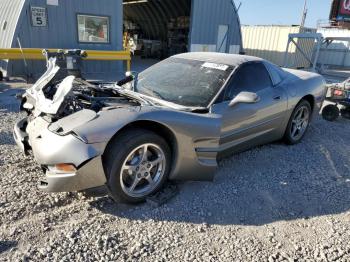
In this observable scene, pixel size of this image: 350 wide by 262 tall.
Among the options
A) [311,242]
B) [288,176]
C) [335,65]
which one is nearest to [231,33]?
[288,176]

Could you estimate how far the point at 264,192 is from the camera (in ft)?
11.9

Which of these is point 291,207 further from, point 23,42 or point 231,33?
point 231,33

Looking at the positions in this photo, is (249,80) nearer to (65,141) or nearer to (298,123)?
(298,123)

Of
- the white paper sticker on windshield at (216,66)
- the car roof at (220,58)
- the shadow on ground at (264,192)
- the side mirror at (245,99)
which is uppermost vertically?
the car roof at (220,58)

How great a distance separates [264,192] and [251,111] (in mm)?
1015

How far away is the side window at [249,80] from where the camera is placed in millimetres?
3816

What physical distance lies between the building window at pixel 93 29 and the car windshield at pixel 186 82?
25.0 feet

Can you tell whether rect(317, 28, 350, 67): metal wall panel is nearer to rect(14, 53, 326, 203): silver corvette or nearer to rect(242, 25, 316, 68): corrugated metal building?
rect(242, 25, 316, 68): corrugated metal building

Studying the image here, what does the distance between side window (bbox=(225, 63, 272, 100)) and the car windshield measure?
0.44ft

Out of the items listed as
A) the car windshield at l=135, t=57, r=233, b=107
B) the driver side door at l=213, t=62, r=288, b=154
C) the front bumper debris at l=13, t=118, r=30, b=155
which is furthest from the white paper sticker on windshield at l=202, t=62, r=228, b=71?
the front bumper debris at l=13, t=118, r=30, b=155

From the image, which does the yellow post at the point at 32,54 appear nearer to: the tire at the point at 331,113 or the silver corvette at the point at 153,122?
the silver corvette at the point at 153,122

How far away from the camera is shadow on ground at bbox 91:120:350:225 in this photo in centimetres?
309

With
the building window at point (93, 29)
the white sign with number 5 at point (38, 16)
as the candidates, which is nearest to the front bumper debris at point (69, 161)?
the white sign with number 5 at point (38, 16)

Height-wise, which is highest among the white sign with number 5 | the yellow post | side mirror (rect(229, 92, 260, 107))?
the white sign with number 5
